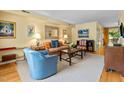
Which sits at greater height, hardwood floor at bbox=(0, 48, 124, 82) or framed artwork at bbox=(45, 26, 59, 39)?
framed artwork at bbox=(45, 26, 59, 39)

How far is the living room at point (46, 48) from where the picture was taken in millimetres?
2882

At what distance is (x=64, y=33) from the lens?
7.96 metres

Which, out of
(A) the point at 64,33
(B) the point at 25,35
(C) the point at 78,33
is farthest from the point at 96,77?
(C) the point at 78,33

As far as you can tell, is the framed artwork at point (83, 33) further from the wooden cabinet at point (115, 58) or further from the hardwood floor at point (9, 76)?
the hardwood floor at point (9, 76)

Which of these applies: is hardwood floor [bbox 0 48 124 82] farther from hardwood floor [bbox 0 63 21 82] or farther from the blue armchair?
the blue armchair

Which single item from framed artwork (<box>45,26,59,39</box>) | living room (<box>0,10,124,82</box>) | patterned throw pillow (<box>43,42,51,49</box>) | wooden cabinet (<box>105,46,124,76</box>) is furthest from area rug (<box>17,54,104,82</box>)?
framed artwork (<box>45,26,59,39</box>)

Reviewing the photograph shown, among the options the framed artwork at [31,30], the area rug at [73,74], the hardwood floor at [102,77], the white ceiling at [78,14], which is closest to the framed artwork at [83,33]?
the white ceiling at [78,14]

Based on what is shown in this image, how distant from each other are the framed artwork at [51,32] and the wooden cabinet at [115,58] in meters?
3.98

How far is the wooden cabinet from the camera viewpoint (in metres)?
2.93

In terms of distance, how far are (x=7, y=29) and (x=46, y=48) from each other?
203 centimetres

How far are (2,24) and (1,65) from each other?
169cm

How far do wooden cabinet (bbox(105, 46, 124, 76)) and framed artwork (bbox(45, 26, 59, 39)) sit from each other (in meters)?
3.98
